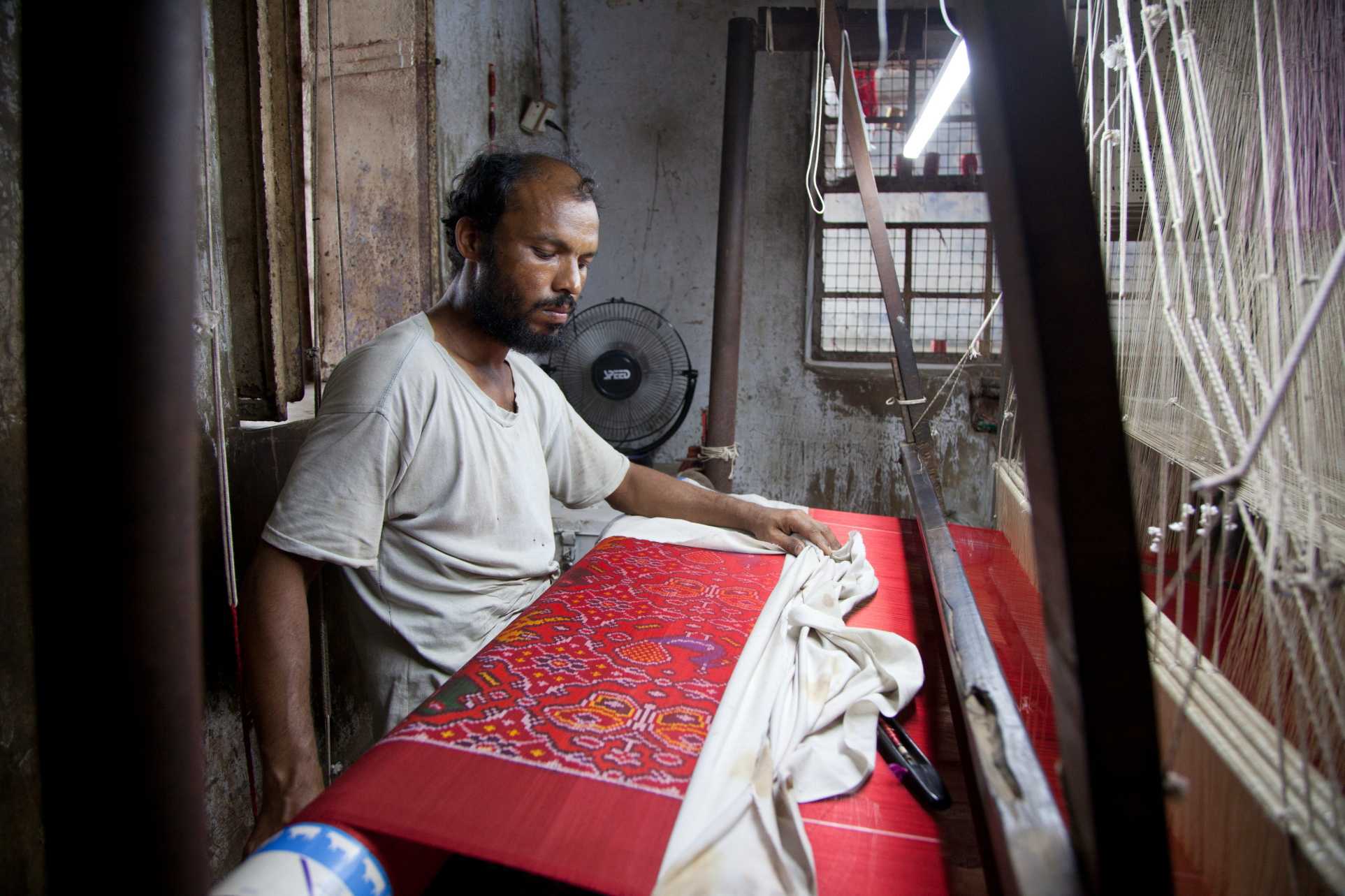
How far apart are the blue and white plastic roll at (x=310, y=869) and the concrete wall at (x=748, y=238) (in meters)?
4.98

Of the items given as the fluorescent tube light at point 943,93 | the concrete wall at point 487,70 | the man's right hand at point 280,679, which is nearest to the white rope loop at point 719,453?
the concrete wall at point 487,70

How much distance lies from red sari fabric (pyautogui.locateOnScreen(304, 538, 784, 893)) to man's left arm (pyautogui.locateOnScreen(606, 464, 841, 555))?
442 mm

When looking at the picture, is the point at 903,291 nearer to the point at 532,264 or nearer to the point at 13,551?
the point at 532,264

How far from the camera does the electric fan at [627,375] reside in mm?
4789

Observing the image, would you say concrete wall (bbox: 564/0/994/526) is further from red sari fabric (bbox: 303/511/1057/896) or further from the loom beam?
the loom beam

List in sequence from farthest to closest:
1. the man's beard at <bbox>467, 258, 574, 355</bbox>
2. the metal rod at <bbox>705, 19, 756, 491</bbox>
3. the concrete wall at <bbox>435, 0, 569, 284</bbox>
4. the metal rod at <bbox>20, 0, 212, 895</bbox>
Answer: the metal rod at <bbox>705, 19, 756, 491</bbox>
the concrete wall at <bbox>435, 0, 569, 284</bbox>
the man's beard at <bbox>467, 258, 574, 355</bbox>
the metal rod at <bbox>20, 0, 212, 895</bbox>

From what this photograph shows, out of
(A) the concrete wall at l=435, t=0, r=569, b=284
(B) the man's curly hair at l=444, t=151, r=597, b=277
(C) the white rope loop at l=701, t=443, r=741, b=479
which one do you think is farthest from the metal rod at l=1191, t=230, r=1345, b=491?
(C) the white rope loop at l=701, t=443, r=741, b=479

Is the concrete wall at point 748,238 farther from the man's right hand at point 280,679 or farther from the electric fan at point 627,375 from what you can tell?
the man's right hand at point 280,679

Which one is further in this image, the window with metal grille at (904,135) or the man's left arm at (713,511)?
the window with metal grille at (904,135)

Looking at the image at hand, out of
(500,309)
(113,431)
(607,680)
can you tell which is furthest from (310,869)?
(500,309)

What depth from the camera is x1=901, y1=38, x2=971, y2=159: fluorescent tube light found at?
1.94m

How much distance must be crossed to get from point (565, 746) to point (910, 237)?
538cm

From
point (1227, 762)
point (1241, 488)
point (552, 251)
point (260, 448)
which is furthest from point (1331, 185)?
point (260, 448)

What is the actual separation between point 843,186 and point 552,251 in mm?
3980
